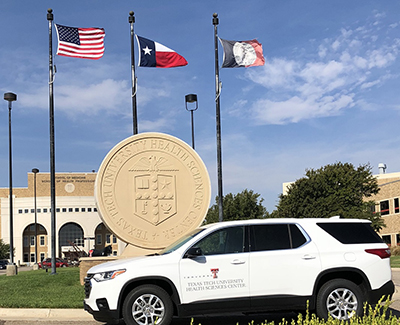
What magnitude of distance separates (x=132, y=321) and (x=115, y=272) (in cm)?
78

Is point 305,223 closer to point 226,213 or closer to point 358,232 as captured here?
point 358,232

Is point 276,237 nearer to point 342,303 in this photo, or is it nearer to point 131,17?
point 342,303

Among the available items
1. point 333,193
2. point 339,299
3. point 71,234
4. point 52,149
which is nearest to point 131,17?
point 52,149

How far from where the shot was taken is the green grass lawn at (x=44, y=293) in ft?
33.8

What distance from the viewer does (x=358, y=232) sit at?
8.49 metres

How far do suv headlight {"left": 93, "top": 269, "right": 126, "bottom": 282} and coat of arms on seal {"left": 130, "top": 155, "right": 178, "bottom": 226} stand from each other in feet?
23.3

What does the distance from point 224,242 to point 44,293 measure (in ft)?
20.4

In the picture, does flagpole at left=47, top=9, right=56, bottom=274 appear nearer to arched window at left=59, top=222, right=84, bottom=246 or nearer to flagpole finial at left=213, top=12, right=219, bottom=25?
flagpole finial at left=213, top=12, right=219, bottom=25

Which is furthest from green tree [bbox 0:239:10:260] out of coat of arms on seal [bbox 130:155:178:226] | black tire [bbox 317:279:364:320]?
black tire [bbox 317:279:364:320]

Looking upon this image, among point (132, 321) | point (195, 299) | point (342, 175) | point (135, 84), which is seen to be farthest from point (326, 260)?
point (342, 175)

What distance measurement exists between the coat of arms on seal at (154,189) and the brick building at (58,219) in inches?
2793

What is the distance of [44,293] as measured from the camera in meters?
12.3

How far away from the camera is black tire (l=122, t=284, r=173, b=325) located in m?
7.60

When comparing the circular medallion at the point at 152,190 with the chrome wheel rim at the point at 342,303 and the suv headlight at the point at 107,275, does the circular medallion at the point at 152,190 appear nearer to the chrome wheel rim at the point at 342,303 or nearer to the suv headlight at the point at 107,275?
the suv headlight at the point at 107,275
